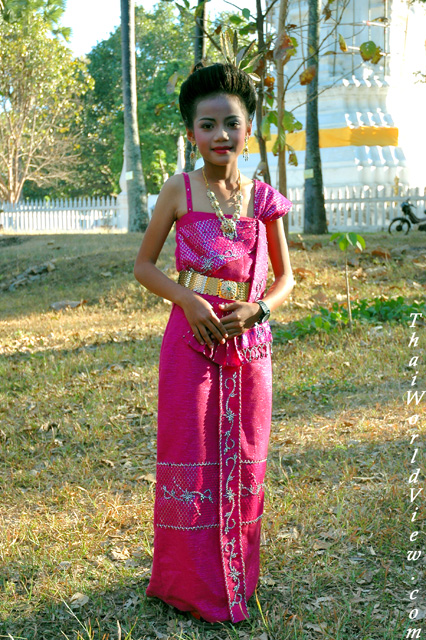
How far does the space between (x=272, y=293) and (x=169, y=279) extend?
40cm

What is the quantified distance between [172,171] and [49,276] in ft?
88.3

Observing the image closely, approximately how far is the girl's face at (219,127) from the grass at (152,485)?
67.4 inches

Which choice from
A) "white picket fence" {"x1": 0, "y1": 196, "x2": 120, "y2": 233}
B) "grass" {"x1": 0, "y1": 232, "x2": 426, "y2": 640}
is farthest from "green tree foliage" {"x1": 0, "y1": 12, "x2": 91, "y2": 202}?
"grass" {"x1": 0, "y1": 232, "x2": 426, "y2": 640}

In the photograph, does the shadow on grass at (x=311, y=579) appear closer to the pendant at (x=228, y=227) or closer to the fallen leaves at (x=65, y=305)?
the pendant at (x=228, y=227)

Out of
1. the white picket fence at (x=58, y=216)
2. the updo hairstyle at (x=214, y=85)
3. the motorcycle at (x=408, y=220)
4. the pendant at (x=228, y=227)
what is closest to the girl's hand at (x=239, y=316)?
the pendant at (x=228, y=227)

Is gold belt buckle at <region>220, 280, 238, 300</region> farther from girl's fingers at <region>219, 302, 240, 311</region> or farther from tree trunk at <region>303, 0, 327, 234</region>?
tree trunk at <region>303, 0, 327, 234</region>

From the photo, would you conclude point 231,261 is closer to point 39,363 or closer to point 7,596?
point 7,596

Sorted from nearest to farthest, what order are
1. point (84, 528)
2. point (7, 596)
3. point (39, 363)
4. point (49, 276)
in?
point (7, 596) < point (84, 528) < point (39, 363) < point (49, 276)

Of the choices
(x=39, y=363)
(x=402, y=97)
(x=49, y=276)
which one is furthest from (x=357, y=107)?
(x=39, y=363)

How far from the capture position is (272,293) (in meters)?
2.79

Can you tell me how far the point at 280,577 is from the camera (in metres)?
3.10

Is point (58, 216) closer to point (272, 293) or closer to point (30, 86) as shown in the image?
point (30, 86)

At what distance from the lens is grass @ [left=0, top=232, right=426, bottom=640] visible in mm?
2836

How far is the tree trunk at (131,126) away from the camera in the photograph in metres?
13.8
